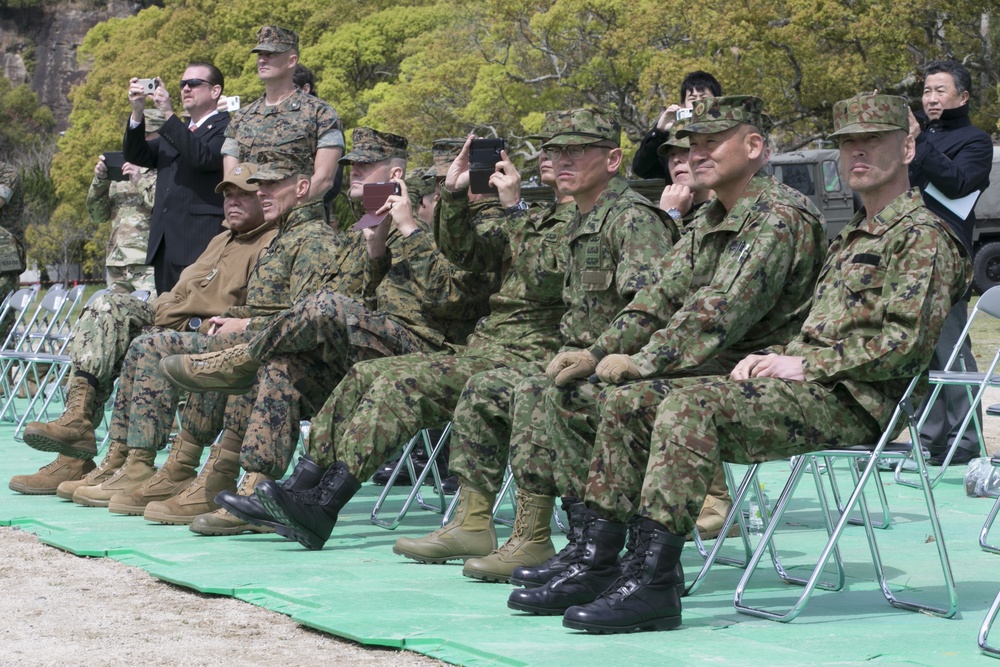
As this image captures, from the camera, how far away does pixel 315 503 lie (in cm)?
588

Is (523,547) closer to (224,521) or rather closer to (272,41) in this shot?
(224,521)

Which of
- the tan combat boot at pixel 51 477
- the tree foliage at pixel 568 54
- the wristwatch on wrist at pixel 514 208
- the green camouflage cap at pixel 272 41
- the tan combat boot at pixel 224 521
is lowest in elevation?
the tan combat boot at pixel 51 477

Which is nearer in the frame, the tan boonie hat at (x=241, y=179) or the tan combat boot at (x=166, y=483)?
the tan combat boot at (x=166, y=483)

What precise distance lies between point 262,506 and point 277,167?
2.20 m

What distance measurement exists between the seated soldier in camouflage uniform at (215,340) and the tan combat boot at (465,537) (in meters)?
1.55

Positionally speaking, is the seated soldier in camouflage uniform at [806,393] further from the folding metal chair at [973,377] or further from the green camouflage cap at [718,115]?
the folding metal chair at [973,377]

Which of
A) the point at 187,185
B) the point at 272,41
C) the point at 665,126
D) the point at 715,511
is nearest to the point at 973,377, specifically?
the point at 715,511

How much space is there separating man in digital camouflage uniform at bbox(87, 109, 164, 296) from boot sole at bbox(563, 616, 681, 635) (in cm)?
692

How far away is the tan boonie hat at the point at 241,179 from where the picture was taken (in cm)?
739

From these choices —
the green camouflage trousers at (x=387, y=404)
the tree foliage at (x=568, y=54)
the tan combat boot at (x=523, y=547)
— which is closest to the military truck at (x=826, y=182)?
the tree foliage at (x=568, y=54)

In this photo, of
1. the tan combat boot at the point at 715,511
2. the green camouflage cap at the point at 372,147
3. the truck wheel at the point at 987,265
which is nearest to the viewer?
the tan combat boot at the point at 715,511

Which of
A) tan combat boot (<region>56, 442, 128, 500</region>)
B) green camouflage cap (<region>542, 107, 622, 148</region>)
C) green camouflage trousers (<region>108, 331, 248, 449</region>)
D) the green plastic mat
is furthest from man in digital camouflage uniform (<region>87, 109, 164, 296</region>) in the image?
green camouflage cap (<region>542, 107, 622, 148</region>)

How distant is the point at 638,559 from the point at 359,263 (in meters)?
2.98

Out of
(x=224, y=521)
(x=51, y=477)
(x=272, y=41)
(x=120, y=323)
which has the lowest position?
(x=51, y=477)
